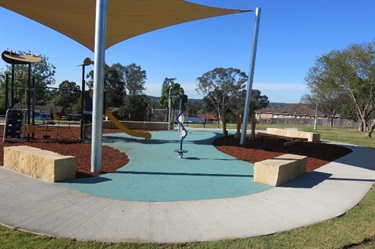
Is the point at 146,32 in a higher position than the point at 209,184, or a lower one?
higher

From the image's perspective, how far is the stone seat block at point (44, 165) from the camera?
6.44 meters

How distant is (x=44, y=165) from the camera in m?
6.59

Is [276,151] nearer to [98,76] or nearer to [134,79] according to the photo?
[98,76]

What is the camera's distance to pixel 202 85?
2933 inches

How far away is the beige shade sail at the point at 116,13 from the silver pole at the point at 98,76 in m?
5.48

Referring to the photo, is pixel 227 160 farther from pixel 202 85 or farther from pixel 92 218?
pixel 202 85

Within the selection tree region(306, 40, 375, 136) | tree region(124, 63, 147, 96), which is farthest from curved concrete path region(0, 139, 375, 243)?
tree region(124, 63, 147, 96)

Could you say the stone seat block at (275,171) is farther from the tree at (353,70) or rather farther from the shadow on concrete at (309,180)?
the tree at (353,70)

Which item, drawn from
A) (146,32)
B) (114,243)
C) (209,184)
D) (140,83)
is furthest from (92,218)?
(140,83)

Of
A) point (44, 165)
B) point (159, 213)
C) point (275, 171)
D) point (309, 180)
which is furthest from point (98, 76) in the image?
point (309, 180)

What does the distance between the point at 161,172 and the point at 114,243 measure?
425 centimetres

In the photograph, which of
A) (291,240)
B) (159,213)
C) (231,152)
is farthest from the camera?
(231,152)

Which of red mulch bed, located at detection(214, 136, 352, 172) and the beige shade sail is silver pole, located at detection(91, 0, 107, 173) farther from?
the beige shade sail

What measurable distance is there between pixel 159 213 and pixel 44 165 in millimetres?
3121
